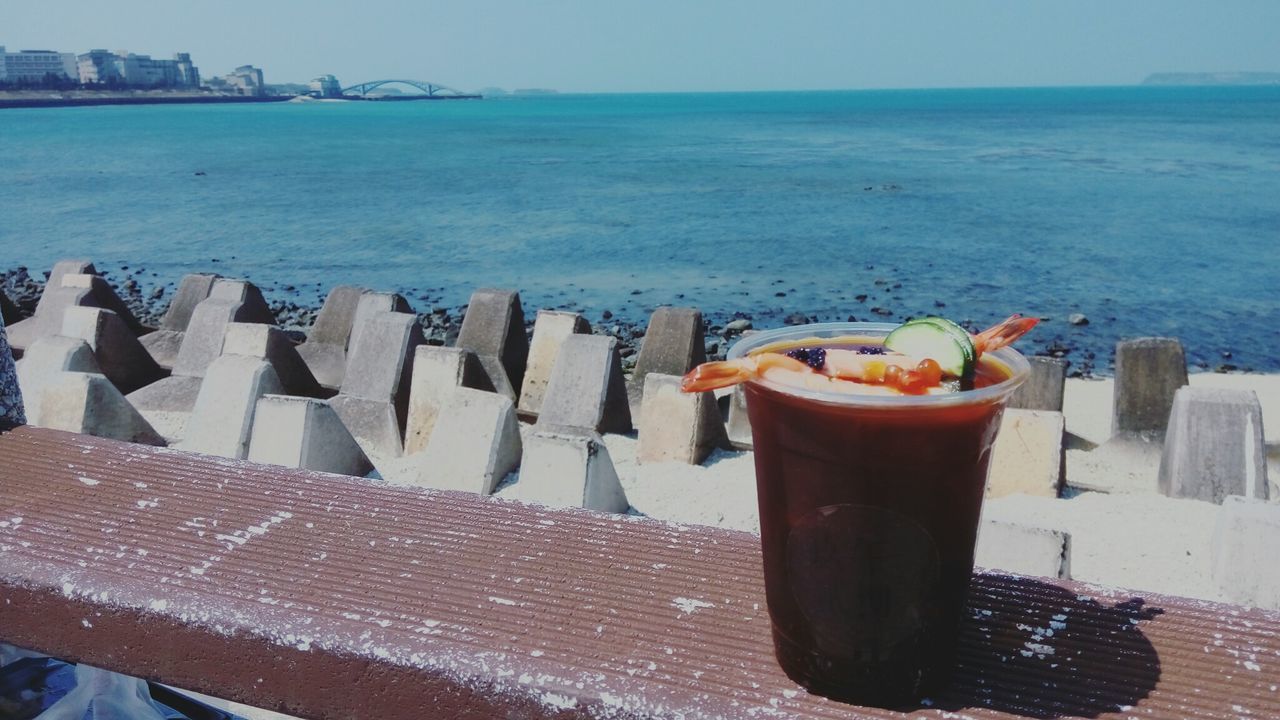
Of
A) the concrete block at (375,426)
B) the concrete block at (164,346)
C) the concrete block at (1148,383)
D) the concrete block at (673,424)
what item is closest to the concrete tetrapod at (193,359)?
the concrete block at (164,346)

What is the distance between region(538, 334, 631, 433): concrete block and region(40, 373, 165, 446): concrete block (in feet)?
6.42

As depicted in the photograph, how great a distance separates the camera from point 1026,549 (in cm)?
312

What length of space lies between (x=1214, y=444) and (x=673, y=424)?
2415mm

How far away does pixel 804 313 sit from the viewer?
1425 cm

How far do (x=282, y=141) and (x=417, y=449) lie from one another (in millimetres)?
50849

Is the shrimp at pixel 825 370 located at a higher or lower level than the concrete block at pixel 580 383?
higher

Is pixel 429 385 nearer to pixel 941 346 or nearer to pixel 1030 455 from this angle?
pixel 1030 455

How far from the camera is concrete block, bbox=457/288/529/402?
6.56 metres

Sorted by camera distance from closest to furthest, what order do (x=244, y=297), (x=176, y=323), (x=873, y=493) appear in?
1. (x=873, y=493)
2. (x=244, y=297)
3. (x=176, y=323)

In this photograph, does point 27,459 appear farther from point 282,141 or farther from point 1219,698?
point 282,141

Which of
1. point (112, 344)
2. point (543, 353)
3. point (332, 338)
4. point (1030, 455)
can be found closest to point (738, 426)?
point (543, 353)

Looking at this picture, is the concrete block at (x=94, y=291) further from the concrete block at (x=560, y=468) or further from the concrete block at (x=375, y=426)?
the concrete block at (x=560, y=468)

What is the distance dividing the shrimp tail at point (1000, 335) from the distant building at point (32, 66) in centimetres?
11274

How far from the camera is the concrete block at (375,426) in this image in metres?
5.53
